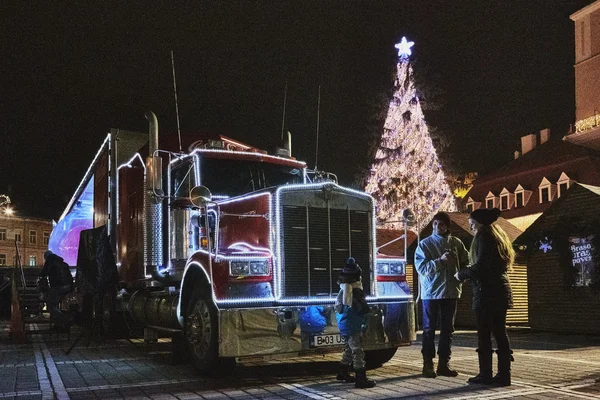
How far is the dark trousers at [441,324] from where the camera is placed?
7.90 metres

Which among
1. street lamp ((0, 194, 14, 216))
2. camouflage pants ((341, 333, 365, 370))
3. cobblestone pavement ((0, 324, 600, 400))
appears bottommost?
cobblestone pavement ((0, 324, 600, 400))

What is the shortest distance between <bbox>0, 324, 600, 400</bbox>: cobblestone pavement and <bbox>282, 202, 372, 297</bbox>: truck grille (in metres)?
1.17

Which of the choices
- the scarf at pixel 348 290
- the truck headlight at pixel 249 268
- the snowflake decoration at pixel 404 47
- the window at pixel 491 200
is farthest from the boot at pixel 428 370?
the window at pixel 491 200

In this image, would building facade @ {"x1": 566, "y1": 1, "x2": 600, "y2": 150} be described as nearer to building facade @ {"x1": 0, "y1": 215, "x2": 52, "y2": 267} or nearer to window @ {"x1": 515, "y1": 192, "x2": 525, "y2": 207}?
window @ {"x1": 515, "y1": 192, "x2": 525, "y2": 207}

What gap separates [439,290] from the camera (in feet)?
25.8

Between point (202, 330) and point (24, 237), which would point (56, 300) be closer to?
point (202, 330)

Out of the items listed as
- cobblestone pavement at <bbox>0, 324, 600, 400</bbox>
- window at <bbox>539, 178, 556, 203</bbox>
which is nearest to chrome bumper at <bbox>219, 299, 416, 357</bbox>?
cobblestone pavement at <bbox>0, 324, 600, 400</bbox>

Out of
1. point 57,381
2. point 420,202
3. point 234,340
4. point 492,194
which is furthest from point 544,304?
point 492,194

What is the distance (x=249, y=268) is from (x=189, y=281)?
48.5 inches

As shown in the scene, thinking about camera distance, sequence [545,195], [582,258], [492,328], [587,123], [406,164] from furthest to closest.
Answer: [587,123]
[545,195]
[406,164]
[582,258]
[492,328]

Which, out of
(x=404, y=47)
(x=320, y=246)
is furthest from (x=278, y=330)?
(x=404, y=47)

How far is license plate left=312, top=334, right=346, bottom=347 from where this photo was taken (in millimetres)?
7734

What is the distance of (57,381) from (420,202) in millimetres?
26931

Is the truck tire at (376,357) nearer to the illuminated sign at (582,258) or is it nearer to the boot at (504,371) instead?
the boot at (504,371)
